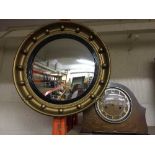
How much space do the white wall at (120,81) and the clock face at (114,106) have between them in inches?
8.6

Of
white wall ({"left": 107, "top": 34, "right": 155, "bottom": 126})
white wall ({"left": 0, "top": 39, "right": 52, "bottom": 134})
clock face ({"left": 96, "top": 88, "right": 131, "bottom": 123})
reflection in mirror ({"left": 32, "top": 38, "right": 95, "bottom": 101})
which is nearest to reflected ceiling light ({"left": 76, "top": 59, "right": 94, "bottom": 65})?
reflection in mirror ({"left": 32, "top": 38, "right": 95, "bottom": 101})

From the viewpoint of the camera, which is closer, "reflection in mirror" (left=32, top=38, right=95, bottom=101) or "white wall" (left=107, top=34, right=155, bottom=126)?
"reflection in mirror" (left=32, top=38, right=95, bottom=101)

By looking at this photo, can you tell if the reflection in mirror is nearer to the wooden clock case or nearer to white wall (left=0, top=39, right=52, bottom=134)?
the wooden clock case

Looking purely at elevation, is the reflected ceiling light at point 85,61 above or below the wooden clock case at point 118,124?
above

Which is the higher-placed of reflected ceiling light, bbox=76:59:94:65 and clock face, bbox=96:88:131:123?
reflected ceiling light, bbox=76:59:94:65

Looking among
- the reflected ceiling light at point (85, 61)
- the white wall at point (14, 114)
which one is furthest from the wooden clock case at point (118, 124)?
the white wall at point (14, 114)

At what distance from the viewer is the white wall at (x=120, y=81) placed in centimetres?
92

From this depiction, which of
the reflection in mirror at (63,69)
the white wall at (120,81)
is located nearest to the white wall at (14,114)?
the white wall at (120,81)

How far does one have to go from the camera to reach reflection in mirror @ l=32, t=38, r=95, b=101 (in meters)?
0.72

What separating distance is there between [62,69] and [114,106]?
0.69ft

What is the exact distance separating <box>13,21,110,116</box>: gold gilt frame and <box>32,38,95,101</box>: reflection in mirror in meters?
0.03

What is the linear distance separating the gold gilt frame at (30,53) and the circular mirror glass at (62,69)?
16 millimetres

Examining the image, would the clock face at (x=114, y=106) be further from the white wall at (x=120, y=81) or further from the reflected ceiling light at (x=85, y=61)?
the white wall at (x=120, y=81)

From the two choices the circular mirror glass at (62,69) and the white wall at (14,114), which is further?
the white wall at (14,114)
